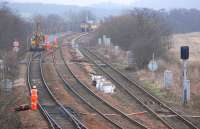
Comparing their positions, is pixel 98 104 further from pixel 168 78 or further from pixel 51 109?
pixel 168 78

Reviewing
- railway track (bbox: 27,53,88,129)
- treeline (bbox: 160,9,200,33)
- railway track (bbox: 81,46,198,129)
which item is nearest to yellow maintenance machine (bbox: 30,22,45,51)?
railway track (bbox: 81,46,198,129)

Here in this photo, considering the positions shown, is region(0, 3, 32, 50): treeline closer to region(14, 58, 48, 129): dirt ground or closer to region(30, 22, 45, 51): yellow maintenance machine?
region(30, 22, 45, 51): yellow maintenance machine

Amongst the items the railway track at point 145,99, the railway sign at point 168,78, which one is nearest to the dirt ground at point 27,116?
the railway track at point 145,99

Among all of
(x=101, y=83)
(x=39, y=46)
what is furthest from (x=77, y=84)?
(x=39, y=46)

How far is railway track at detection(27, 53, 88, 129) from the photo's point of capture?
60.0 ft

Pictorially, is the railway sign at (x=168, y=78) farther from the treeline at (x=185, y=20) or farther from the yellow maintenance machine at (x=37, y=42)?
the treeline at (x=185, y=20)

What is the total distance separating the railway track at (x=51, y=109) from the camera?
60.0ft

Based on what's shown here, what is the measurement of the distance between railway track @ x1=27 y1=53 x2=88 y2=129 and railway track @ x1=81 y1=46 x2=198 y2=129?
335 cm

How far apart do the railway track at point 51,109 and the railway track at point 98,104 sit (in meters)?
1.23

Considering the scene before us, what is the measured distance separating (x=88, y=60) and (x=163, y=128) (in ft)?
73.6

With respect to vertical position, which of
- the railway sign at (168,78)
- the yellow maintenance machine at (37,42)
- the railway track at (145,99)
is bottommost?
the railway track at (145,99)

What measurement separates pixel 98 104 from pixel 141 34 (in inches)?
826

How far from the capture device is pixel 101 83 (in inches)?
1045

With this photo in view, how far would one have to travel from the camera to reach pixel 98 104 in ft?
74.4
